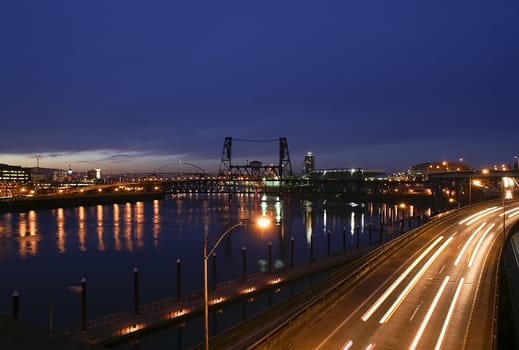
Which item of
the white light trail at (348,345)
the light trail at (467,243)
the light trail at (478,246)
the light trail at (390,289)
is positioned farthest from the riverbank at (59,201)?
the white light trail at (348,345)

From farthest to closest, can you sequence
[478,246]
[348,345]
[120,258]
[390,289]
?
[120,258]
[478,246]
[390,289]
[348,345]

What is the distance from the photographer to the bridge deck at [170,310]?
2192 cm

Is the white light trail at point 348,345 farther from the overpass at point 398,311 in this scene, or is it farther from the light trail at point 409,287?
the light trail at point 409,287

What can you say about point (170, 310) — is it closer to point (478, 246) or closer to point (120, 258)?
point (120, 258)

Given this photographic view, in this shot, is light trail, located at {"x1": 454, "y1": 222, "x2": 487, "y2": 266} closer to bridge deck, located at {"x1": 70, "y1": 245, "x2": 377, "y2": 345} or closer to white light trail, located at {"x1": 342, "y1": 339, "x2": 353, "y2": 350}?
bridge deck, located at {"x1": 70, "y1": 245, "x2": 377, "y2": 345}

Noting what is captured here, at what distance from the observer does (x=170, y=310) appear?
25.2m

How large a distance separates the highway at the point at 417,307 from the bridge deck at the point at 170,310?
7.59 metres

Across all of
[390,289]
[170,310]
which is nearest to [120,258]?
[170,310]

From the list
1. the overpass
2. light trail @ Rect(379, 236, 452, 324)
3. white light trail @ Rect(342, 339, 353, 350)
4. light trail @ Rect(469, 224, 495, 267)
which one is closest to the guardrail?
the overpass

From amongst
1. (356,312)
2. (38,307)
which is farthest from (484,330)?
(38,307)

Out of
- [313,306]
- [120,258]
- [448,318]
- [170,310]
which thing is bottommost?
[120,258]

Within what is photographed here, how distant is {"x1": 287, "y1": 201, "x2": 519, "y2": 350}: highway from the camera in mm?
Result: 17000

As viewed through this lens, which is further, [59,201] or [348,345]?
[59,201]

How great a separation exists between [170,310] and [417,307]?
13980 mm
